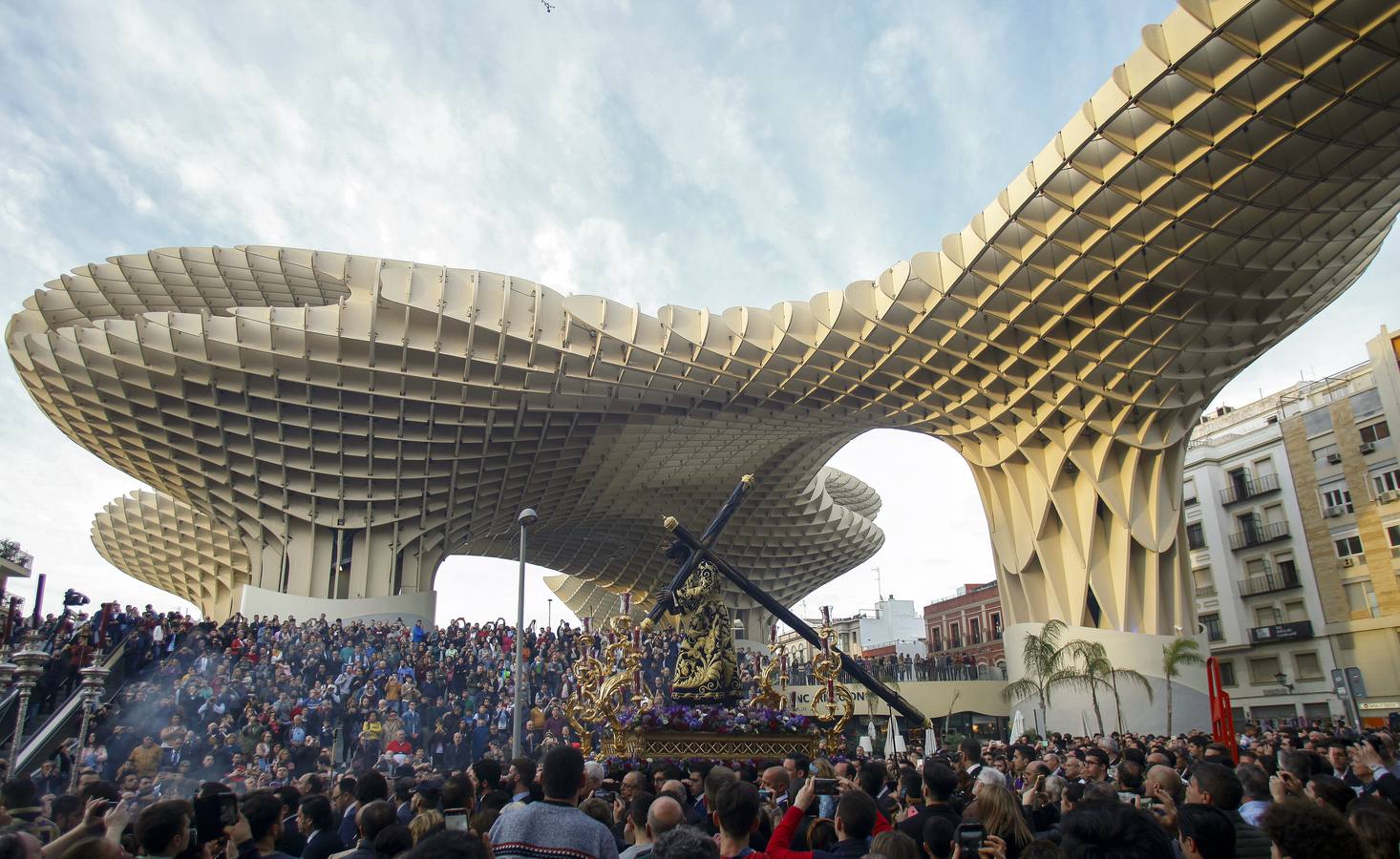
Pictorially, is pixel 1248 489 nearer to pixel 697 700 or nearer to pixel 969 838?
pixel 697 700

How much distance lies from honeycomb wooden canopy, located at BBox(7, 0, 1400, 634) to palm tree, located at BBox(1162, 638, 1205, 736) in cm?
126

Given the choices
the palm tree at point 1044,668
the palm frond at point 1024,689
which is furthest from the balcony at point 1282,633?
the palm frond at point 1024,689

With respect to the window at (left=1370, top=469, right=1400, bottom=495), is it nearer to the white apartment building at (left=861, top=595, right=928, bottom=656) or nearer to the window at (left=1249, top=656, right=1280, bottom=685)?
the window at (left=1249, top=656, right=1280, bottom=685)

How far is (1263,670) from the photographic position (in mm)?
39812

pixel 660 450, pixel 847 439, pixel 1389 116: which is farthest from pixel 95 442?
pixel 1389 116

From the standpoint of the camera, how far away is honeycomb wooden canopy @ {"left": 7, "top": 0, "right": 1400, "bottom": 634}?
20.9m

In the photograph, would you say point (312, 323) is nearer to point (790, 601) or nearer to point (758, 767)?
point (758, 767)

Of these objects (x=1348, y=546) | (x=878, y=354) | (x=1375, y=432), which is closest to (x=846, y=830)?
(x=878, y=354)

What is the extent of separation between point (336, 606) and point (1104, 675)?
29161 millimetres

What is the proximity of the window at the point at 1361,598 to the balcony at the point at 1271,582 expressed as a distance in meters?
2.24

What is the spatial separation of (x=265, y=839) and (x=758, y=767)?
11.1 m

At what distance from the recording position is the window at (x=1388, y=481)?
34250 mm

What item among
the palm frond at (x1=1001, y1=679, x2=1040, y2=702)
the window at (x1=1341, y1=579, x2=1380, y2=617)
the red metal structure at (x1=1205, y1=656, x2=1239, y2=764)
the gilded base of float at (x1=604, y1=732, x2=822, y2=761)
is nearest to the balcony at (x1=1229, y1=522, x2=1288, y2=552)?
the window at (x1=1341, y1=579, x2=1380, y2=617)

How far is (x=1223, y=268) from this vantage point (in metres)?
25.3
